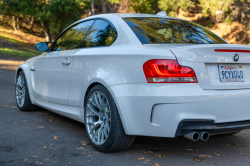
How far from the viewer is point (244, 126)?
9.64 feet

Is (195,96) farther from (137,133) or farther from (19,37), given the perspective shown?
(19,37)

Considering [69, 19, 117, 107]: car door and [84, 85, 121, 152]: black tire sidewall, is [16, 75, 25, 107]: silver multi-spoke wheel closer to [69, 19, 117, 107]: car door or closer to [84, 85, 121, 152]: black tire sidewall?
[69, 19, 117, 107]: car door

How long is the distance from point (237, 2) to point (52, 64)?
2673 centimetres

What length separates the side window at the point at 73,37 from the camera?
13.5ft

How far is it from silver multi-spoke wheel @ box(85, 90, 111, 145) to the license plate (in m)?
1.26

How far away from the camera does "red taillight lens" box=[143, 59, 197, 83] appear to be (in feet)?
8.87

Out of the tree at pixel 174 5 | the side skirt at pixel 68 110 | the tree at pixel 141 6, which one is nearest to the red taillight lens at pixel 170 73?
the side skirt at pixel 68 110

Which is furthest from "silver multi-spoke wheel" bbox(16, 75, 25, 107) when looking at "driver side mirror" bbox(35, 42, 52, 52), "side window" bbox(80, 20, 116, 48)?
"side window" bbox(80, 20, 116, 48)

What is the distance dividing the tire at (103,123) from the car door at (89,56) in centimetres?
21

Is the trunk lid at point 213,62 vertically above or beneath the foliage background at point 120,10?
beneath

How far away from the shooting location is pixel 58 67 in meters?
4.21

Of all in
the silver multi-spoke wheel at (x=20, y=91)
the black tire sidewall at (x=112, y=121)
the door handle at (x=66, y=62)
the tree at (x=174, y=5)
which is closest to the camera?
the black tire sidewall at (x=112, y=121)

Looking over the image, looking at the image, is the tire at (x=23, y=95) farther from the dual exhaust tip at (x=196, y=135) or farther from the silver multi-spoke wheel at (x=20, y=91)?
the dual exhaust tip at (x=196, y=135)

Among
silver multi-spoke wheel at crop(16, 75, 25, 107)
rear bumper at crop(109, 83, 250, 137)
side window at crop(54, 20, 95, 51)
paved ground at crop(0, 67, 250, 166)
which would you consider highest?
side window at crop(54, 20, 95, 51)
